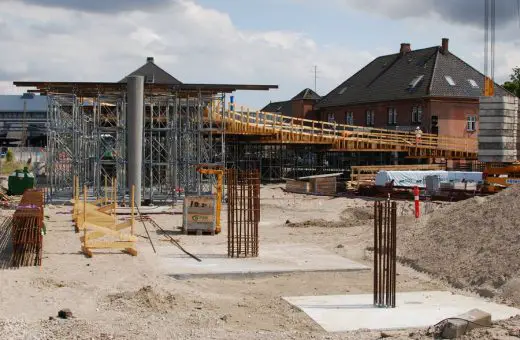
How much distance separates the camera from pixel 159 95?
33438 mm

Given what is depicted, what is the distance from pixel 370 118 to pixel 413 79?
212 inches

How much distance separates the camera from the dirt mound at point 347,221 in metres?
24.3

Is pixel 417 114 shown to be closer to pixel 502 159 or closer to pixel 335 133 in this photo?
pixel 335 133

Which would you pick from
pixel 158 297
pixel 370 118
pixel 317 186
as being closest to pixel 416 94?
pixel 370 118

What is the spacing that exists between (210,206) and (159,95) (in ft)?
43.6

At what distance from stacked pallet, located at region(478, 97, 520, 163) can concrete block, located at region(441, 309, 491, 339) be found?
782 inches

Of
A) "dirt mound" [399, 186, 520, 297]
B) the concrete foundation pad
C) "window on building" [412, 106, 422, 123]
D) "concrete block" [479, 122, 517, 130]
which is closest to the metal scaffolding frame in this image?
"concrete block" [479, 122, 517, 130]

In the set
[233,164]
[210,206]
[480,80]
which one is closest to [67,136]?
[233,164]

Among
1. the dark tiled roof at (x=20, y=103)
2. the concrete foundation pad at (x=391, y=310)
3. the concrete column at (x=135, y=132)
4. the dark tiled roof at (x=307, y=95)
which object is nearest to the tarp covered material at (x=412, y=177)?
the concrete column at (x=135, y=132)

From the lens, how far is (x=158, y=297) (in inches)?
460

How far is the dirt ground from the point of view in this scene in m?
9.84

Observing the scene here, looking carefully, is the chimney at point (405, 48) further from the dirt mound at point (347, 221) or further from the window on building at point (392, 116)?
the dirt mound at point (347, 221)

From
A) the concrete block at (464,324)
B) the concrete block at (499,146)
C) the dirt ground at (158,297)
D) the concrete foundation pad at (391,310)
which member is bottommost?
the concrete foundation pad at (391,310)

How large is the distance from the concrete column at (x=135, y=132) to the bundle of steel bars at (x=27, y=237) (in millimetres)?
13603
